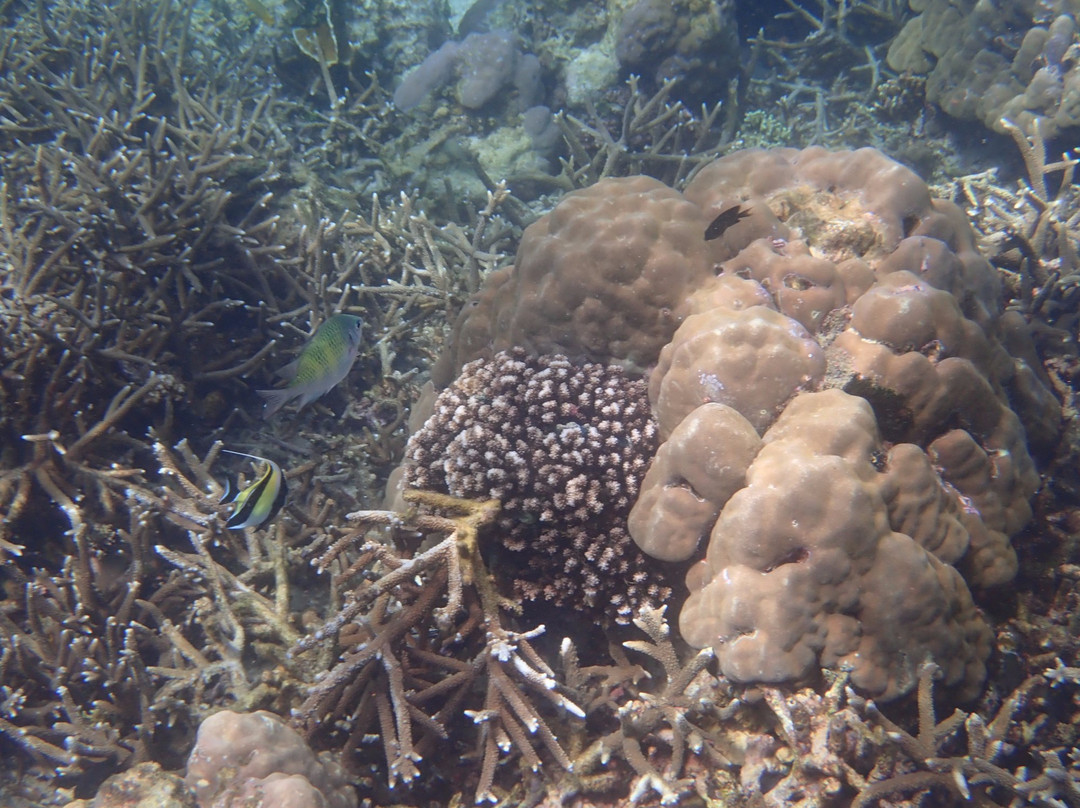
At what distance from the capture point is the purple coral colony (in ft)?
7.48

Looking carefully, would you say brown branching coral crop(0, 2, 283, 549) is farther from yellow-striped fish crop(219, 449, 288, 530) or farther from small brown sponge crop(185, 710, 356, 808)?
small brown sponge crop(185, 710, 356, 808)

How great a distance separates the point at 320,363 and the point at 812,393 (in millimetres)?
2429

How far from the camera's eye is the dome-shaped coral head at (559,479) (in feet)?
9.09

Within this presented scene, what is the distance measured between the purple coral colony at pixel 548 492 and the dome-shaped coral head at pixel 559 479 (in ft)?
0.07

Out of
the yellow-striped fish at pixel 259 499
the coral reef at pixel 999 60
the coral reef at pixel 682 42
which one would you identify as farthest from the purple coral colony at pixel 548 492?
the coral reef at pixel 682 42

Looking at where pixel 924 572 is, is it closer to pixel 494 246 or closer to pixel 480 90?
pixel 494 246

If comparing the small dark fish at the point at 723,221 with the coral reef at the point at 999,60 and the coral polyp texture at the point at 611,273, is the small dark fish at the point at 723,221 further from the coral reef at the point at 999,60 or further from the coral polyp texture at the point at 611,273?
the coral reef at the point at 999,60

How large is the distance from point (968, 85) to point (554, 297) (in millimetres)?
6258

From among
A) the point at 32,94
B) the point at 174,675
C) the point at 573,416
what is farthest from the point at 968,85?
the point at 32,94

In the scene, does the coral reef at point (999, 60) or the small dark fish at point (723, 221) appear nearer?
the small dark fish at point (723, 221)

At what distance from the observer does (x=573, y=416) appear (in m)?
3.12

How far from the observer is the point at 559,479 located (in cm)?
282

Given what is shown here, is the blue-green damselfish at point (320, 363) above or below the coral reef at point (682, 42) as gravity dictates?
below

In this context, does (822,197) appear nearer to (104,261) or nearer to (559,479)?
(559,479)
